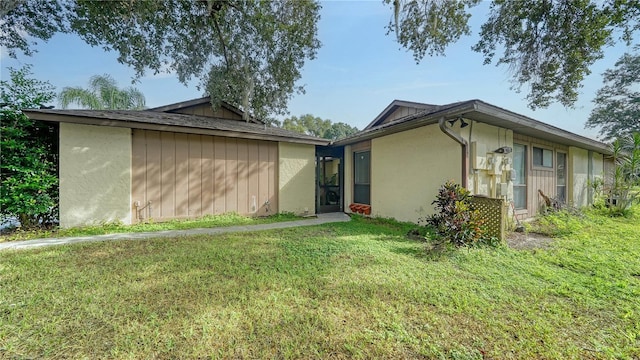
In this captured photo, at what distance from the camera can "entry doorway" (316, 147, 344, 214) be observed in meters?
9.41

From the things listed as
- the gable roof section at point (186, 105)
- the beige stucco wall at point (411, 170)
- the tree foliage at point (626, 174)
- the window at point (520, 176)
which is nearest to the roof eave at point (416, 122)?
the beige stucco wall at point (411, 170)

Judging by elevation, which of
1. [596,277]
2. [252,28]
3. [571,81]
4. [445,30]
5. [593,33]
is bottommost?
[596,277]

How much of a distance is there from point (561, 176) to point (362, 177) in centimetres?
698

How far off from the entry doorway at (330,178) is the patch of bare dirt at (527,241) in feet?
17.5

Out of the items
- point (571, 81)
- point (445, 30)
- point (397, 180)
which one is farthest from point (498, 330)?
point (571, 81)

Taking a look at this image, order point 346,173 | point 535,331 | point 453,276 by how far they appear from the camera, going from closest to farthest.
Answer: point 535,331
point 453,276
point 346,173

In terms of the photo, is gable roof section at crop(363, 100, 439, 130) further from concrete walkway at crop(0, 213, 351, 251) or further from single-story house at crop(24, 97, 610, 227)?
concrete walkway at crop(0, 213, 351, 251)

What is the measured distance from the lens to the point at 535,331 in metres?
2.12

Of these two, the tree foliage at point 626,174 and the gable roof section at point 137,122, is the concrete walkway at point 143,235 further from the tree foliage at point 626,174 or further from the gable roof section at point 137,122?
the tree foliage at point 626,174

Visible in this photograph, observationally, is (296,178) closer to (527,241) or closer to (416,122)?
(416,122)

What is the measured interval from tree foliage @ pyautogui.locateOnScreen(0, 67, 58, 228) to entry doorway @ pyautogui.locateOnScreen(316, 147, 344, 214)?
713 cm

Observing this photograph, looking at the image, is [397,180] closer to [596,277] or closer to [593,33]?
[596,277]

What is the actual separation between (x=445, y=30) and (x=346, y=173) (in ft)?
17.3

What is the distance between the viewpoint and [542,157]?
770cm
